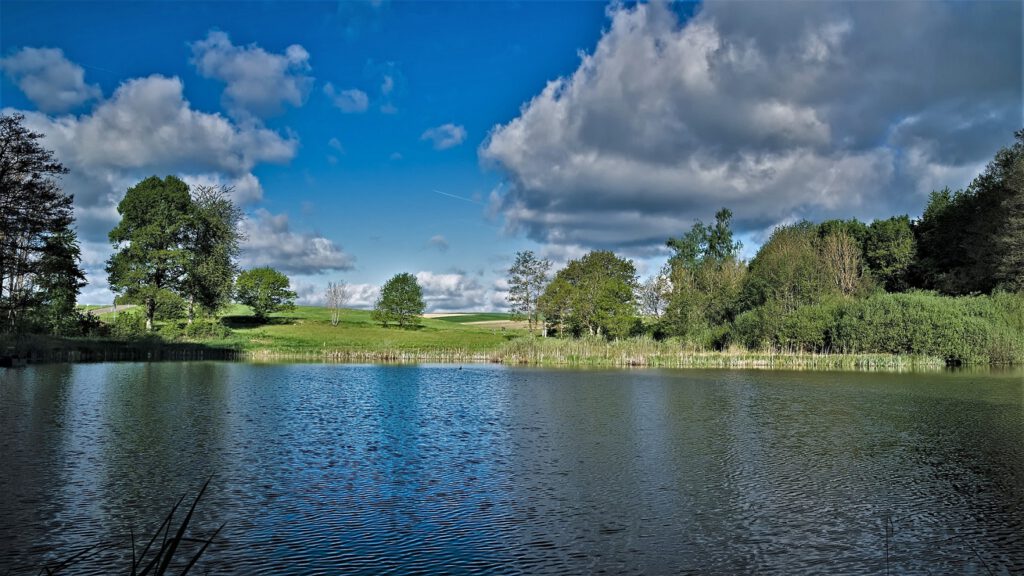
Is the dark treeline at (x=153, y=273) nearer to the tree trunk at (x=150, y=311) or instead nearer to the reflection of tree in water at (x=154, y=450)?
the tree trunk at (x=150, y=311)

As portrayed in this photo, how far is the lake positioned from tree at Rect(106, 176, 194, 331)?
39300 mm

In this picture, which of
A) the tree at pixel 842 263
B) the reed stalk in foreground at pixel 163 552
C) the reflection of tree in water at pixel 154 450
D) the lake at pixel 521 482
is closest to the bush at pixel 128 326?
the reflection of tree in water at pixel 154 450

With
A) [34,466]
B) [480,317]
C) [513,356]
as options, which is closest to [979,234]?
[513,356]

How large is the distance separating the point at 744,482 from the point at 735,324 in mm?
57038

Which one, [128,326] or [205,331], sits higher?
[128,326]

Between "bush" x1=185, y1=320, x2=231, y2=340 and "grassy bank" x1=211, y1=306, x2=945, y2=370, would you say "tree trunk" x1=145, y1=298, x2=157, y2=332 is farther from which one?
"grassy bank" x1=211, y1=306, x2=945, y2=370

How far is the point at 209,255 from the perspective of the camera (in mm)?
74750

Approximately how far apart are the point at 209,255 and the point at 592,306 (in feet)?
151

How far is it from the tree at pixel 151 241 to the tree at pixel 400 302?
34.8 metres

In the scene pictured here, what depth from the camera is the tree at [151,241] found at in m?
66.2

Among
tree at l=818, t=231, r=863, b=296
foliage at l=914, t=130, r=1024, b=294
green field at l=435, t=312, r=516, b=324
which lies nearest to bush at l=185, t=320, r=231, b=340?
tree at l=818, t=231, r=863, b=296

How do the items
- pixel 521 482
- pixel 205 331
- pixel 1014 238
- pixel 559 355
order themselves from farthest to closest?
pixel 205 331 → pixel 559 355 → pixel 1014 238 → pixel 521 482

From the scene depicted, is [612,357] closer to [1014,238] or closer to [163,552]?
[1014,238]

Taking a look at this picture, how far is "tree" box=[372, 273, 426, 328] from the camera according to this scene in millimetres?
101875
